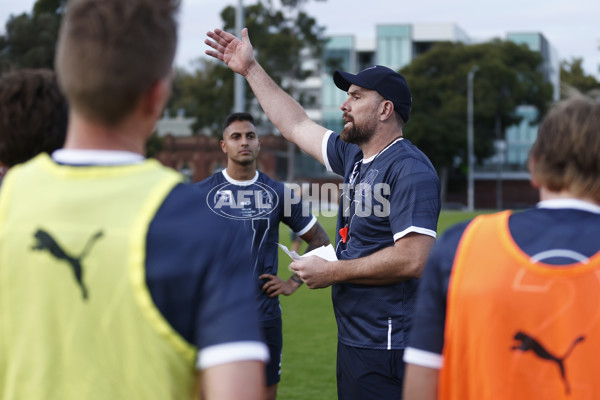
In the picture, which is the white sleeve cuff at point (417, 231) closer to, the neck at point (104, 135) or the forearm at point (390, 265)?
the forearm at point (390, 265)

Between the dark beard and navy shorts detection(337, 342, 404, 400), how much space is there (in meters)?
1.32

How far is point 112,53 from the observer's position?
5.45 ft

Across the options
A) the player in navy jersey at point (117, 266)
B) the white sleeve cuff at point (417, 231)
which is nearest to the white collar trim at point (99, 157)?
the player in navy jersey at point (117, 266)

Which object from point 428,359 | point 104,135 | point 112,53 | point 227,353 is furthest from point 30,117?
point 428,359

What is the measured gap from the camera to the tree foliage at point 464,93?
57.5 m

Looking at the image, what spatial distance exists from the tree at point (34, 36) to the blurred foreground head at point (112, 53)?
161ft

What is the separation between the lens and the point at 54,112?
2.22 meters

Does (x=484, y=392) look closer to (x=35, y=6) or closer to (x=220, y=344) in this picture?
(x=220, y=344)

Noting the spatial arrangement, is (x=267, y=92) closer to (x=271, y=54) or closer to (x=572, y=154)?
(x=572, y=154)

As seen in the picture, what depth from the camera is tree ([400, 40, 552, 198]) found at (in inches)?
2265

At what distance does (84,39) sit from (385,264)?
269 cm

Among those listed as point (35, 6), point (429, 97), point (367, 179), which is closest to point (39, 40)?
point (35, 6)

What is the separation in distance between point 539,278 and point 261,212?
4.47 meters

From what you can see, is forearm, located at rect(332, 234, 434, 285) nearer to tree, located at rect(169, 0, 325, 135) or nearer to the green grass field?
the green grass field
